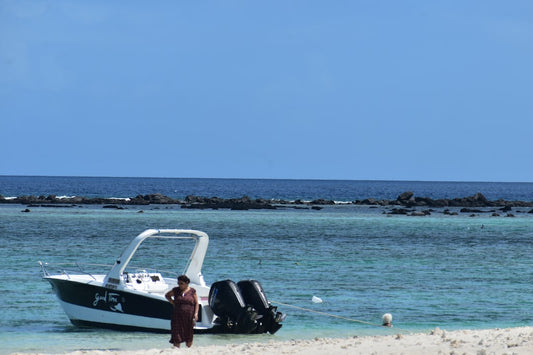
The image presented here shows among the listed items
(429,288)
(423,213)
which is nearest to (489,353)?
(429,288)

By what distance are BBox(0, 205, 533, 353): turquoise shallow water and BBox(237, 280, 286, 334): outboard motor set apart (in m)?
0.34

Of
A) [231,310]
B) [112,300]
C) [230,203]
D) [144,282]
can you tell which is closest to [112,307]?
[112,300]

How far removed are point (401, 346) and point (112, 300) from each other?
7.51 m

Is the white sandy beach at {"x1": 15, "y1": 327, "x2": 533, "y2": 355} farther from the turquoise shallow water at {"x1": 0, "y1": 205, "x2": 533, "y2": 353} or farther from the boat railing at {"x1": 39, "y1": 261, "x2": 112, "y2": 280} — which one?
the boat railing at {"x1": 39, "y1": 261, "x2": 112, "y2": 280}

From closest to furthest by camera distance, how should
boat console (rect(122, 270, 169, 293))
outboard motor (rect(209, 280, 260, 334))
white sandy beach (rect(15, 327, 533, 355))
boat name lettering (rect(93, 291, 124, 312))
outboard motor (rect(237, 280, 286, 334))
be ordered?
white sandy beach (rect(15, 327, 533, 355))
outboard motor (rect(209, 280, 260, 334))
outboard motor (rect(237, 280, 286, 334))
boat name lettering (rect(93, 291, 124, 312))
boat console (rect(122, 270, 169, 293))

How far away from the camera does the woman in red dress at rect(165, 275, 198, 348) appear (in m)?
16.4

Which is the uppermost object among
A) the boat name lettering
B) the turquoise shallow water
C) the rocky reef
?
the rocky reef

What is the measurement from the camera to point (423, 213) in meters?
88.6

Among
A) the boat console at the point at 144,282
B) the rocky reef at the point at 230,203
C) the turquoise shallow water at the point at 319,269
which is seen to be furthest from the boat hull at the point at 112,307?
the rocky reef at the point at 230,203

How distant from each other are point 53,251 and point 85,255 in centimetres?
241

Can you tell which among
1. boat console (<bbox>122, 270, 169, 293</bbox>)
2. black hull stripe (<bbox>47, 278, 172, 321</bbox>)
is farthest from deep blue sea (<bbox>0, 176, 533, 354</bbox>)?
boat console (<bbox>122, 270, 169, 293</bbox>)

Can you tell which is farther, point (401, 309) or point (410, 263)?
point (410, 263)

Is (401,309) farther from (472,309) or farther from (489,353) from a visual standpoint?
(489,353)

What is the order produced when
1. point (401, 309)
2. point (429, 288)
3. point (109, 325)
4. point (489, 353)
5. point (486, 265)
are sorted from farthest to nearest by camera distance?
point (486, 265), point (429, 288), point (401, 309), point (109, 325), point (489, 353)
